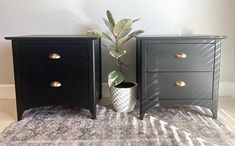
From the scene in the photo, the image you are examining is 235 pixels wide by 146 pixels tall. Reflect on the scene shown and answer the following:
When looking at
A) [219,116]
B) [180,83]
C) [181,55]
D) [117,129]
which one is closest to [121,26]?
[181,55]

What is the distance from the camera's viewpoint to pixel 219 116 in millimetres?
1890

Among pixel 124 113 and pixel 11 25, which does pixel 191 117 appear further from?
pixel 11 25

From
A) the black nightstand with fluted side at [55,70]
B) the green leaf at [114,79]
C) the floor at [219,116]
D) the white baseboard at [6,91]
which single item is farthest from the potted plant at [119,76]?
the white baseboard at [6,91]

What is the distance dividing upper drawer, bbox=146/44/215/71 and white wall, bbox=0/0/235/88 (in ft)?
1.88

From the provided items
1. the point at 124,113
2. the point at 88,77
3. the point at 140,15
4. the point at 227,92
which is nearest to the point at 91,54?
the point at 88,77

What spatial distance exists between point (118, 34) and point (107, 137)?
80 centimetres

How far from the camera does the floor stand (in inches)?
69.9

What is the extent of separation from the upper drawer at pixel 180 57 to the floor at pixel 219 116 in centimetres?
42

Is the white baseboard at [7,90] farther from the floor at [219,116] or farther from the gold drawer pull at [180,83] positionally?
the gold drawer pull at [180,83]

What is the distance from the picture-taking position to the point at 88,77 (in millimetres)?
1775

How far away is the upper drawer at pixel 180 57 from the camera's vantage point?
1735mm

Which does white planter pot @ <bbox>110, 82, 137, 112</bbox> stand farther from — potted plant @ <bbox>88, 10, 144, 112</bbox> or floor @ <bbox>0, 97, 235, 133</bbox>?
floor @ <bbox>0, 97, 235, 133</bbox>

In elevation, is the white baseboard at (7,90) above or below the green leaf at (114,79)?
below

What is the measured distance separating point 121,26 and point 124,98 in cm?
56
